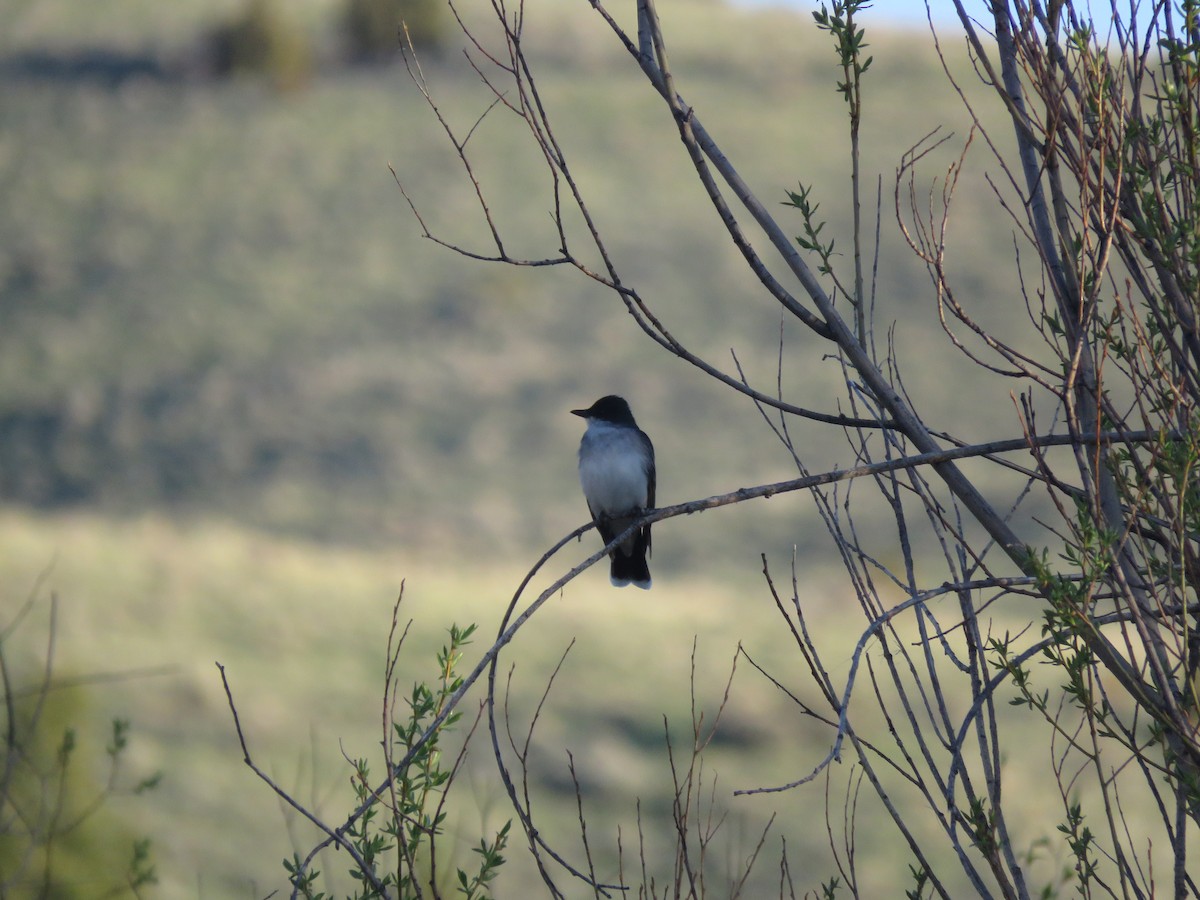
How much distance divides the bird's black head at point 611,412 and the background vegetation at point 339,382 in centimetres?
682

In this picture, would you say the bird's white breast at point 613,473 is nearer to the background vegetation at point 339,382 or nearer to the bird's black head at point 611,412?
the bird's black head at point 611,412

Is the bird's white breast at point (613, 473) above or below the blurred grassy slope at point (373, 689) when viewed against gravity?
below

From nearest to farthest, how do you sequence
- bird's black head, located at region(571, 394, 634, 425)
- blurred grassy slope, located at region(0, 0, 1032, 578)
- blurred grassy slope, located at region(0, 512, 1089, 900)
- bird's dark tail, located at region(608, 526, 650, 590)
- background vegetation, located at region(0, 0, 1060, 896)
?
bird's dark tail, located at region(608, 526, 650, 590), bird's black head, located at region(571, 394, 634, 425), blurred grassy slope, located at region(0, 512, 1089, 900), background vegetation, located at region(0, 0, 1060, 896), blurred grassy slope, located at region(0, 0, 1032, 578)

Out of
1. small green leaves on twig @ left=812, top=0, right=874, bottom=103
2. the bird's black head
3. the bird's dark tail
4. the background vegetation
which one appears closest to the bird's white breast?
the bird's dark tail

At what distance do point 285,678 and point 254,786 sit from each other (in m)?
2.93

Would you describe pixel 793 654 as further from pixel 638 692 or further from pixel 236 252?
pixel 236 252

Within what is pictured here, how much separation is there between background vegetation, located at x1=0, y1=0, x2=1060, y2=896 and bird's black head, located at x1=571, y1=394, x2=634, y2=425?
6823 millimetres

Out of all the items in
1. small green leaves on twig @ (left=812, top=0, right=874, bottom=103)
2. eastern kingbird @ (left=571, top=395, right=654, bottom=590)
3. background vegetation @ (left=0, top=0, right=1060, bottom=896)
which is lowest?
small green leaves on twig @ (left=812, top=0, right=874, bottom=103)

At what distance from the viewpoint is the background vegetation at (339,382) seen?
20031 millimetres

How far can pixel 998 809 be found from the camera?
309 cm

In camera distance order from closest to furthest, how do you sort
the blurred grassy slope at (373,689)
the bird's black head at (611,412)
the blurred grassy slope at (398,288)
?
1. the bird's black head at (611,412)
2. the blurred grassy slope at (373,689)
3. the blurred grassy slope at (398,288)

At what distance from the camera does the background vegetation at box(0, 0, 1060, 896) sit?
65.7ft

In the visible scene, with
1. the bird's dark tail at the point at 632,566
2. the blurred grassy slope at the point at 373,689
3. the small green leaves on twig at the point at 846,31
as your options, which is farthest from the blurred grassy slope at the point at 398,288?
the small green leaves on twig at the point at 846,31

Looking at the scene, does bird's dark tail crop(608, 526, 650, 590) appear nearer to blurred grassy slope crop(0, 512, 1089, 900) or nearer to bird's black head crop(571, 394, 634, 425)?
bird's black head crop(571, 394, 634, 425)
